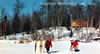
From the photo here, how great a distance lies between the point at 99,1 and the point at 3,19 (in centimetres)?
3591

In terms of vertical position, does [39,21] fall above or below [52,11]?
below

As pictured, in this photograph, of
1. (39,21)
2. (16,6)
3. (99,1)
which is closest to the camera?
(16,6)

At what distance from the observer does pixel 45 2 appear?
46062mm

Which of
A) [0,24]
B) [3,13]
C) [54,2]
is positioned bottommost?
[0,24]

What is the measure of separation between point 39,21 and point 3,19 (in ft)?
55.1

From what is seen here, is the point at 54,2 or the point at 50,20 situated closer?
the point at 54,2

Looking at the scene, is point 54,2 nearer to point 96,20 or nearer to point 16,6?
point 16,6

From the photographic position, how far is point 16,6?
4528 centimetres

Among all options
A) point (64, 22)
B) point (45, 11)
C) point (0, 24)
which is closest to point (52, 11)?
point (45, 11)

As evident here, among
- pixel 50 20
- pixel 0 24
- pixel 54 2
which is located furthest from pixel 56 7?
pixel 0 24

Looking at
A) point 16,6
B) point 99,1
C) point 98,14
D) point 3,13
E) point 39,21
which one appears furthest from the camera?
point 39,21

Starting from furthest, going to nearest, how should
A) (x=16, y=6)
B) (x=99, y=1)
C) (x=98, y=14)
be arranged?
(x=99, y=1) → (x=98, y=14) → (x=16, y=6)

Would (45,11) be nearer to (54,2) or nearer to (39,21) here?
(54,2)

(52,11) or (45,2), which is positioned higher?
(45,2)
